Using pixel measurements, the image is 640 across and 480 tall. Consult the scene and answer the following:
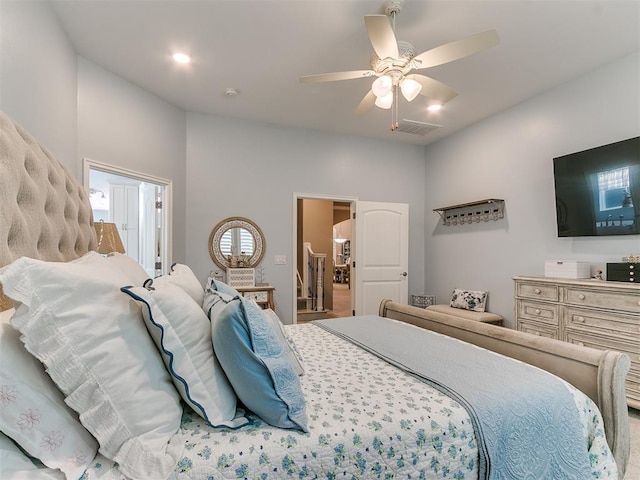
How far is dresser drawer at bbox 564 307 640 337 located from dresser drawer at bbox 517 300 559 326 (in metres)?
0.10

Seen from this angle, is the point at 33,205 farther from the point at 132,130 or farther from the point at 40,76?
the point at 132,130

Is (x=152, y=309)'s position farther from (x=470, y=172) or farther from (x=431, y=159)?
(x=431, y=159)

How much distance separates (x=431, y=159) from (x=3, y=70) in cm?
478

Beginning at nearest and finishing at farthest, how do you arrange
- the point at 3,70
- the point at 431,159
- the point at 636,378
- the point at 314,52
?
the point at 3,70 → the point at 636,378 → the point at 314,52 → the point at 431,159

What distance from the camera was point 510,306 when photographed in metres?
3.74

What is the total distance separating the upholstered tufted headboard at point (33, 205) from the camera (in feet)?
3.73

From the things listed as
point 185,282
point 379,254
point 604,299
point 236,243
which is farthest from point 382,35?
point 379,254

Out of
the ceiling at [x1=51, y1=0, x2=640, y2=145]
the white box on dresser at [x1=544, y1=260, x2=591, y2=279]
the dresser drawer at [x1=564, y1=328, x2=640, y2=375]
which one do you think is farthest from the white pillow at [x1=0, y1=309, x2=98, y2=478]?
the white box on dresser at [x1=544, y1=260, x2=591, y2=279]

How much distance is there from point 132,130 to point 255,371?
308 cm

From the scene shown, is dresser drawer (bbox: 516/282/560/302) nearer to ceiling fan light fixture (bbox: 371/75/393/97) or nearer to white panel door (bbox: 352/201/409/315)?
white panel door (bbox: 352/201/409/315)

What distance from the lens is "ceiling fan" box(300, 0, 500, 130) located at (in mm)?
1802

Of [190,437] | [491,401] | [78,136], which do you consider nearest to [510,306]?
[491,401]

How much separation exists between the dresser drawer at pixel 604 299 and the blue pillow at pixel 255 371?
106 inches

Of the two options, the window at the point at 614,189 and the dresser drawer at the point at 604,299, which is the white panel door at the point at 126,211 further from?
the window at the point at 614,189
